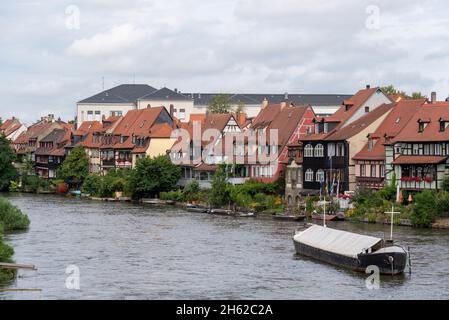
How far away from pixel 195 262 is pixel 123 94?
373 feet

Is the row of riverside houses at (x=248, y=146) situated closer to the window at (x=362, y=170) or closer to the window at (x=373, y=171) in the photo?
the window at (x=362, y=170)

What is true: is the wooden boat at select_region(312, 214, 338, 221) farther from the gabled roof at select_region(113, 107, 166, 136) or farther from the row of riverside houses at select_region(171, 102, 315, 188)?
the gabled roof at select_region(113, 107, 166, 136)

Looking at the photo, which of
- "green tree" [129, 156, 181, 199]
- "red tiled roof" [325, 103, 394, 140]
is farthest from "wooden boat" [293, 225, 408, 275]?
"green tree" [129, 156, 181, 199]

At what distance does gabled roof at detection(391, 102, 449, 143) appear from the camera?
246ft

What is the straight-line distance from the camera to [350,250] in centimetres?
5081

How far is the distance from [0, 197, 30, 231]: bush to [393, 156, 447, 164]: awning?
973 inches

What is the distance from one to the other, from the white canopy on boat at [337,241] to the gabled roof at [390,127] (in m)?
23.3

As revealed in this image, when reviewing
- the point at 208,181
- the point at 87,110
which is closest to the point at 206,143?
the point at 208,181

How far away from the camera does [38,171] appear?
141000mm

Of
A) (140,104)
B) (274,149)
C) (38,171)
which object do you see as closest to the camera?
(274,149)

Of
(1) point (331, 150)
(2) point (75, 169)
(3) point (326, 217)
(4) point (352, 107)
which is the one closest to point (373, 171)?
(1) point (331, 150)
